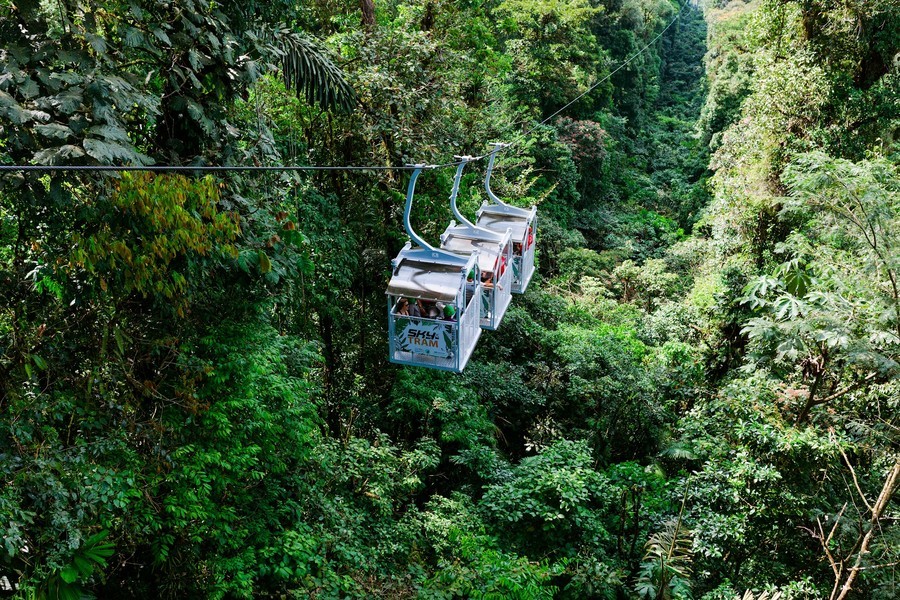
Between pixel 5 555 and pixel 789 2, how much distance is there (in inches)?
554

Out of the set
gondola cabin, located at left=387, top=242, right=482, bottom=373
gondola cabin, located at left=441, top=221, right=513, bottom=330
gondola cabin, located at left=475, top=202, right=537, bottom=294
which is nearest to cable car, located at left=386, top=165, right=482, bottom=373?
gondola cabin, located at left=387, top=242, right=482, bottom=373

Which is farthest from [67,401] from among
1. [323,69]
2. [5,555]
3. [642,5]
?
[642,5]

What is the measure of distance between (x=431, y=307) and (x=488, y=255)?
1.11m

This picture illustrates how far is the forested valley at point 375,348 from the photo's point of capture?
3910 mm

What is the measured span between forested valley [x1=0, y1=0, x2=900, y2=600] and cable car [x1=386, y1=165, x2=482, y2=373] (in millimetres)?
A: 919

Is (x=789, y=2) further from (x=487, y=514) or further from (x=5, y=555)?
(x=5, y=555)

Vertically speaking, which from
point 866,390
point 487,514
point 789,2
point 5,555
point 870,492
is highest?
point 789,2

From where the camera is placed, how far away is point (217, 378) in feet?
16.2

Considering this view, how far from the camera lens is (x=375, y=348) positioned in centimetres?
929

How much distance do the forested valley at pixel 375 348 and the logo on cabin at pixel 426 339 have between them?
1043 mm

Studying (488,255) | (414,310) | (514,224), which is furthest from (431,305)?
(514,224)

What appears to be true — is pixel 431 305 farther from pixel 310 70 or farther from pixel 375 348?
pixel 375 348

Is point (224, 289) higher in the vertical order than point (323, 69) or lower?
lower

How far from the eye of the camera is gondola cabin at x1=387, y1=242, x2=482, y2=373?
600 centimetres
